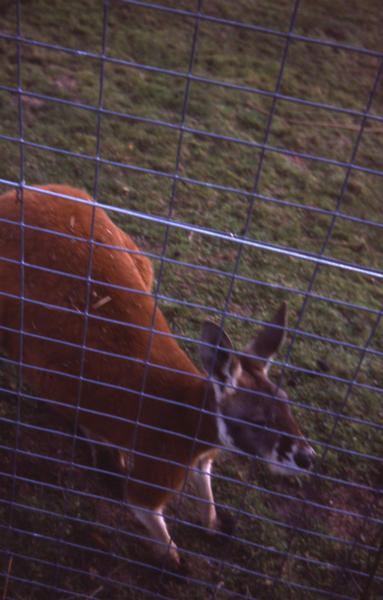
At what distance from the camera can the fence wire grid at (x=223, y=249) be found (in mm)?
1805

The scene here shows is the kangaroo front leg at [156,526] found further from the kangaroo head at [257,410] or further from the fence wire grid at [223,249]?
the kangaroo head at [257,410]

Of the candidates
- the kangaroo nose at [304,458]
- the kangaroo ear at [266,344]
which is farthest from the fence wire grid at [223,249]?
the kangaroo ear at [266,344]

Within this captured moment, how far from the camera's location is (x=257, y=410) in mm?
2080

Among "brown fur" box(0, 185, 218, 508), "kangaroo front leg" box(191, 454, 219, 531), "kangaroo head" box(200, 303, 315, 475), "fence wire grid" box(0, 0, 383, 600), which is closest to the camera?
"fence wire grid" box(0, 0, 383, 600)

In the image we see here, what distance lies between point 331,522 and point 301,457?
2.42 feet

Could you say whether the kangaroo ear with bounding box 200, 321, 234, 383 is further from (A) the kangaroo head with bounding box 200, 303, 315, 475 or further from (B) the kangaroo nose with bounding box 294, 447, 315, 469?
(B) the kangaroo nose with bounding box 294, 447, 315, 469

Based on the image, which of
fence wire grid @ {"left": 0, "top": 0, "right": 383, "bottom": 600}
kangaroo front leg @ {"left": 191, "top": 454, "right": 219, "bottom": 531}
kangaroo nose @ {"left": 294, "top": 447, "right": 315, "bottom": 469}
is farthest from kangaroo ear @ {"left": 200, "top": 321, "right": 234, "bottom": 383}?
kangaroo front leg @ {"left": 191, "top": 454, "right": 219, "bottom": 531}

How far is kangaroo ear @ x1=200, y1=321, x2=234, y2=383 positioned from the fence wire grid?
0.14m

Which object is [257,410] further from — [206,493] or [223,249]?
[223,249]

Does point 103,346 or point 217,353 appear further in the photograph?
point 103,346

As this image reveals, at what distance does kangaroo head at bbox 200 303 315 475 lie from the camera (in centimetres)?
201

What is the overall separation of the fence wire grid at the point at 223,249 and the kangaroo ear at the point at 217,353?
0.46 feet

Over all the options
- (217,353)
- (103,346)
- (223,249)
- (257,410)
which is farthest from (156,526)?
(223,249)

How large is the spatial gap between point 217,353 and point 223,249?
6.54 ft
